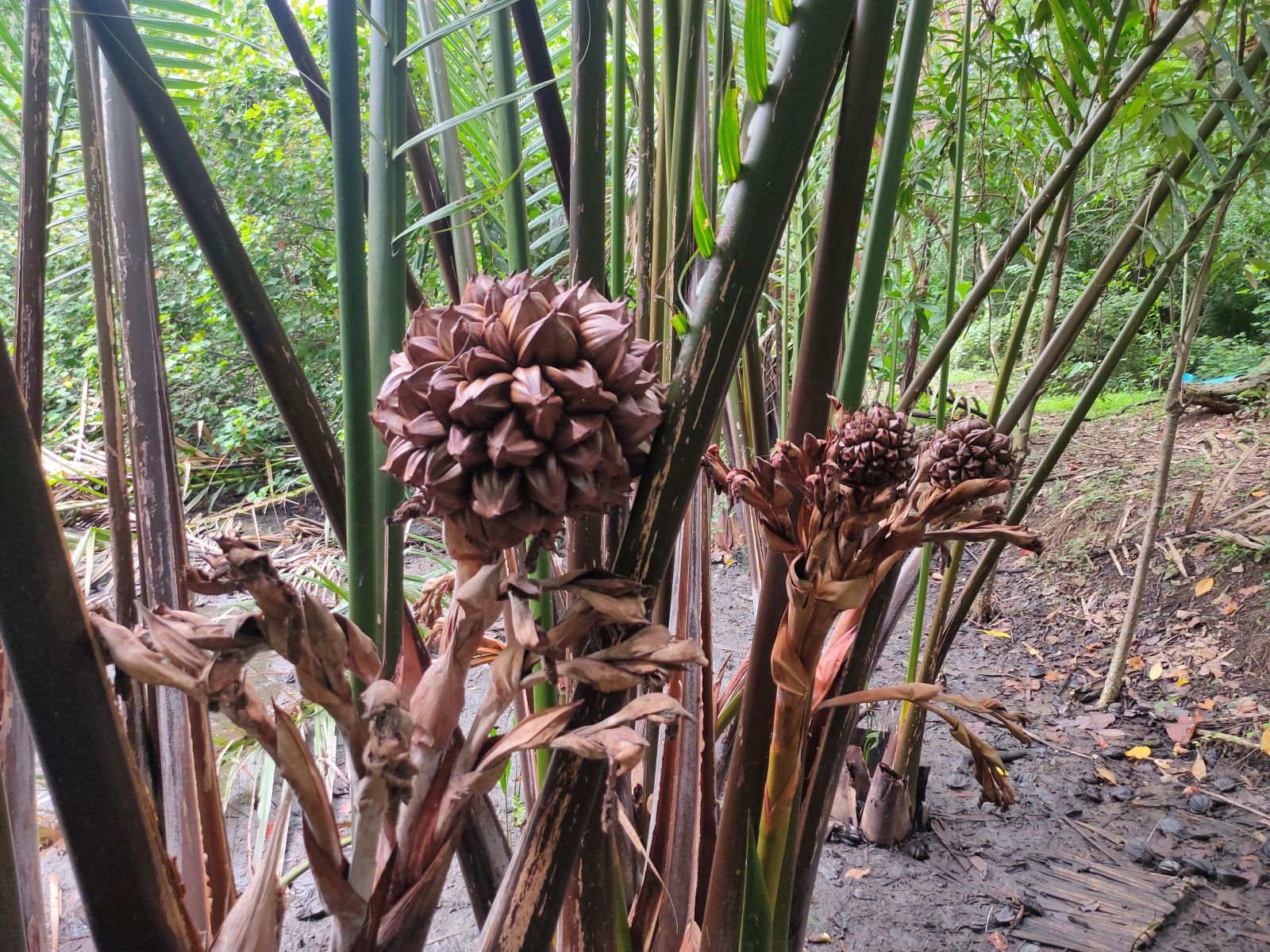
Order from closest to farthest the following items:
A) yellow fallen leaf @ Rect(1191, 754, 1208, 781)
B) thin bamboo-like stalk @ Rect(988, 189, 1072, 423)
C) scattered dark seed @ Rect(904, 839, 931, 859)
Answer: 1. thin bamboo-like stalk @ Rect(988, 189, 1072, 423)
2. scattered dark seed @ Rect(904, 839, 931, 859)
3. yellow fallen leaf @ Rect(1191, 754, 1208, 781)

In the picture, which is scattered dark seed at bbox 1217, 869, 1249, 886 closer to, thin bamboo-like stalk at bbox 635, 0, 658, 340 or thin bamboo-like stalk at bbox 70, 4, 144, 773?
thin bamboo-like stalk at bbox 635, 0, 658, 340

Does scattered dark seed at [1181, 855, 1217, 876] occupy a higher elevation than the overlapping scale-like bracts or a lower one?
lower

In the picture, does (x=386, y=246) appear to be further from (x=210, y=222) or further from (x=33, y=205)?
(x=33, y=205)

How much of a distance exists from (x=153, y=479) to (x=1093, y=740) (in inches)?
76.7

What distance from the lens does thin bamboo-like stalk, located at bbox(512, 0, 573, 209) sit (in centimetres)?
40

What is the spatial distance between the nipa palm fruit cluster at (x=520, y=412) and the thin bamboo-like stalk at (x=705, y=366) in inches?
1.0

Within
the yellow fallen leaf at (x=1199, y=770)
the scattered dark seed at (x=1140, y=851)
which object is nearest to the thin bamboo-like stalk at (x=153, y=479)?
the scattered dark seed at (x=1140, y=851)

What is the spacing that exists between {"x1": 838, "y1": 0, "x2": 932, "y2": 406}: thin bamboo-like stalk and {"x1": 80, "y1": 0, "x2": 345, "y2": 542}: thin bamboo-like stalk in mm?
308

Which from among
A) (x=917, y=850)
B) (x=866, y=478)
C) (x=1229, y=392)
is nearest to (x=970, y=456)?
(x=866, y=478)

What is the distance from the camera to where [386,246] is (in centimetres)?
34

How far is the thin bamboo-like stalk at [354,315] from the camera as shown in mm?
312

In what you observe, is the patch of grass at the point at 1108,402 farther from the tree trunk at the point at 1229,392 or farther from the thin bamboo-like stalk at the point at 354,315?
the thin bamboo-like stalk at the point at 354,315

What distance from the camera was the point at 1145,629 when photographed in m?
2.07

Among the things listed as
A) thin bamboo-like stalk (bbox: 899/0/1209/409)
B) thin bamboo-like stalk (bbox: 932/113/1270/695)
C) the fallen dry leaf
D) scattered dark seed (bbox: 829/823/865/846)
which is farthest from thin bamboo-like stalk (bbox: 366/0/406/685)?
the fallen dry leaf
